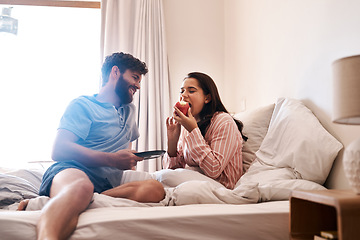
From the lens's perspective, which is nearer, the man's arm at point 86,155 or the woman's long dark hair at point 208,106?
the man's arm at point 86,155

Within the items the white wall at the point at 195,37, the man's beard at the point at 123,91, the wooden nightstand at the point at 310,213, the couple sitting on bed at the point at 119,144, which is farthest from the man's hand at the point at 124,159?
the white wall at the point at 195,37

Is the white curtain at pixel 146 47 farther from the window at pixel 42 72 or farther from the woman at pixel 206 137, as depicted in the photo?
the woman at pixel 206 137

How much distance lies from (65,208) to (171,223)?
12.9 inches

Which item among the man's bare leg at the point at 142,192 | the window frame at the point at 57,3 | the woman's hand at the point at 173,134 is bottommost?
the man's bare leg at the point at 142,192

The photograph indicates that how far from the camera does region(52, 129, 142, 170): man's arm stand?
1.67 m

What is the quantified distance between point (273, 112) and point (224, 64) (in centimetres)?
168

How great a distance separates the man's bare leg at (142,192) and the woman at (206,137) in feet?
1.32

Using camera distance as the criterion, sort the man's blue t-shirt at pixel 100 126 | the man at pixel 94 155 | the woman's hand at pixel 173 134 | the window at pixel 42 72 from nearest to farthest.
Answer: the man at pixel 94 155 < the man's blue t-shirt at pixel 100 126 < the woman's hand at pixel 173 134 < the window at pixel 42 72

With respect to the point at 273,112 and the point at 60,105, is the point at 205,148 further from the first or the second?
the point at 60,105

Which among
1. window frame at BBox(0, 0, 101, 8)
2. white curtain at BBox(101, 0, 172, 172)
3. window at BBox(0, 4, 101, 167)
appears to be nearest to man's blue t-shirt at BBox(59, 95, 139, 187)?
white curtain at BBox(101, 0, 172, 172)

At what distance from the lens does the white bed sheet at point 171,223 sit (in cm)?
111

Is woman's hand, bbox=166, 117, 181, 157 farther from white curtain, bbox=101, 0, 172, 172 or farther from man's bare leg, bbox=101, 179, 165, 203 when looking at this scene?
white curtain, bbox=101, 0, 172, 172

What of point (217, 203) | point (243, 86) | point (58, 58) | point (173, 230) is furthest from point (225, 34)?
point (173, 230)

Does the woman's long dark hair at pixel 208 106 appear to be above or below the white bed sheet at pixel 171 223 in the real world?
above
